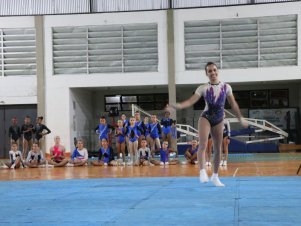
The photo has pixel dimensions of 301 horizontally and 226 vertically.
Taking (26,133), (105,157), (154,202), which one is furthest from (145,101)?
(154,202)

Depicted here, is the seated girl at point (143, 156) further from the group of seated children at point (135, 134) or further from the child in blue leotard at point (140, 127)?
the child in blue leotard at point (140, 127)

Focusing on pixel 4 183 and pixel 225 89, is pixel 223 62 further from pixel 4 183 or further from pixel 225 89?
pixel 225 89

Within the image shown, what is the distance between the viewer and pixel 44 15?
22.7m

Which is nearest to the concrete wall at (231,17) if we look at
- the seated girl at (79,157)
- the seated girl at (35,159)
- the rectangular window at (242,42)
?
the rectangular window at (242,42)

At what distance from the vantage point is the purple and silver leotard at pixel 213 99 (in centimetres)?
689

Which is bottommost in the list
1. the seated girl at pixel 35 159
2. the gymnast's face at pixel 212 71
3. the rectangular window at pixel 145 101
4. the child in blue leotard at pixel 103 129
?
the seated girl at pixel 35 159

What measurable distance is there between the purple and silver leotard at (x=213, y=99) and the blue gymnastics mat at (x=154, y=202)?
1.39m

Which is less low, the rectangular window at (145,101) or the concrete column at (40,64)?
the concrete column at (40,64)

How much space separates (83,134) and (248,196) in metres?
17.8

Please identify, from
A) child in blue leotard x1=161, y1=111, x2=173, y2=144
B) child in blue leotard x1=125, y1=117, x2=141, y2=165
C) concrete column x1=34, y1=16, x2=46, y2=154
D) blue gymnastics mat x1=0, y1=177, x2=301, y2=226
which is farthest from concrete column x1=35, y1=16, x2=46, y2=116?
blue gymnastics mat x1=0, y1=177, x2=301, y2=226

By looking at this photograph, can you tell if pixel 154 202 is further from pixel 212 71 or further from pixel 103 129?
pixel 103 129

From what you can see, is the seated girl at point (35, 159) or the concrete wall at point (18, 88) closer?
the seated girl at point (35, 159)

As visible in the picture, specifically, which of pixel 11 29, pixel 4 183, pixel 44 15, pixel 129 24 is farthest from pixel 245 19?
pixel 4 183

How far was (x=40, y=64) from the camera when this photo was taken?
22.8 m
